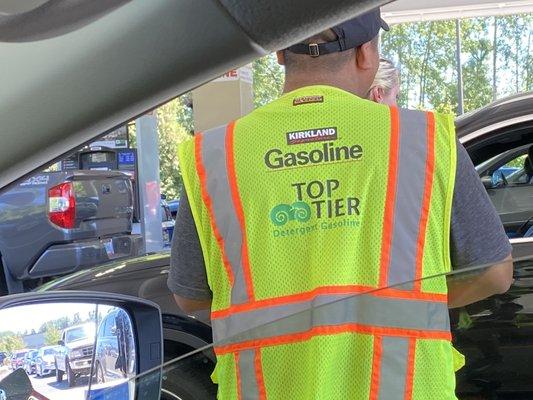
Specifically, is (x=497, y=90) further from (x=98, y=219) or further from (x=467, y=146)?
(x=467, y=146)

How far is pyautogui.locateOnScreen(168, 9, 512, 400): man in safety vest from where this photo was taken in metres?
1.60

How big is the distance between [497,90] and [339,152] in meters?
19.0

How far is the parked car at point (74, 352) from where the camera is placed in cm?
188

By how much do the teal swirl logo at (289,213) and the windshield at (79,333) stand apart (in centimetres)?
56

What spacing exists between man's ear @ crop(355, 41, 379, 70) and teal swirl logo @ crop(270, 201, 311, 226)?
1.45 feet

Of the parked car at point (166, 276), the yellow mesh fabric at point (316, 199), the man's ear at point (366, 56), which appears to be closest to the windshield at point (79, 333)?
the yellow mesh fabric at point (316, 199)

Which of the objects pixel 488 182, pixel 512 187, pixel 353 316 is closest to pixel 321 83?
pixel 353 316

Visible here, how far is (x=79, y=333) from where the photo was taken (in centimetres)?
200

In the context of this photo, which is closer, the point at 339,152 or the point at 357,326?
the point at 357,326

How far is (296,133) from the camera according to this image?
1775mm

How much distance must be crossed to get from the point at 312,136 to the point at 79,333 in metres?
0.72

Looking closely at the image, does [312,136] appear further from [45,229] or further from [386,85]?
[45,229]

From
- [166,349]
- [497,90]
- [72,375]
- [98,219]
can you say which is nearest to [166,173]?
[497,90]

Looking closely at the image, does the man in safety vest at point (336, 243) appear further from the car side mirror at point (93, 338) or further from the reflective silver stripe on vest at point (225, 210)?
the car side mirror at point (93, 338)
